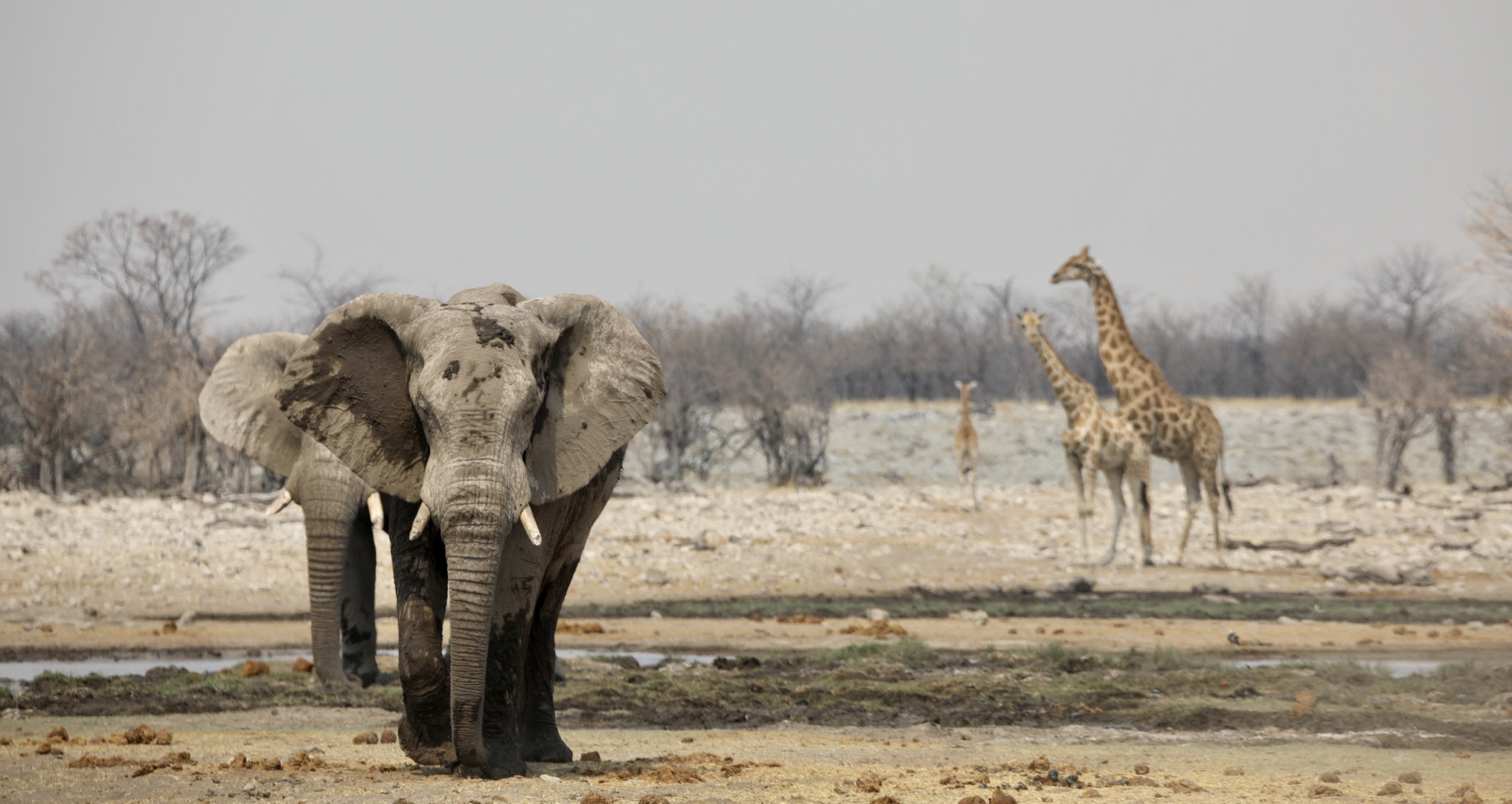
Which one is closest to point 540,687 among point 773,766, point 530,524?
point 773,766

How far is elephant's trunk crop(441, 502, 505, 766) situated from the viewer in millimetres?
5828

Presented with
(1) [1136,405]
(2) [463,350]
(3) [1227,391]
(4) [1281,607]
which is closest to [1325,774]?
(2) [463,350]

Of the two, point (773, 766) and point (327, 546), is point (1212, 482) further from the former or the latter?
point (773, 766)

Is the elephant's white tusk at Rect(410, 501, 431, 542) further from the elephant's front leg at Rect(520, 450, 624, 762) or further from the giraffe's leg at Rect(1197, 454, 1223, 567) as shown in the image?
the giraffe's leg at Rect(1197, 454, 1223, 567)

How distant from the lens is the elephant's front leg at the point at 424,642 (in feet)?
20.8

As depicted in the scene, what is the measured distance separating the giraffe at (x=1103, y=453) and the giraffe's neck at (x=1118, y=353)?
503 mm

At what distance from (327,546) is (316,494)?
39cm

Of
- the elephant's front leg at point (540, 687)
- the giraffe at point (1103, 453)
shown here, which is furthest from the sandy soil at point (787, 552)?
the elephant's front leg at point (540, 687)

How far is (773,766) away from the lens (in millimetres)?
7223

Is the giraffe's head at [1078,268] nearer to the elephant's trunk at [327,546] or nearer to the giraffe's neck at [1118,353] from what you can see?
the giraffe's neck at [1118,353]

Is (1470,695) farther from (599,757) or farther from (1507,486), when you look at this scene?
(1507,486)

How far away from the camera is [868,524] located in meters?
24.2

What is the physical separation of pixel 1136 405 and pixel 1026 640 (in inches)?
297

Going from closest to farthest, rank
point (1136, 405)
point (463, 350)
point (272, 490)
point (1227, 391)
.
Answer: point (463, 350) < point (1136, 405) < point (272, 490) < point (1227, 391)
